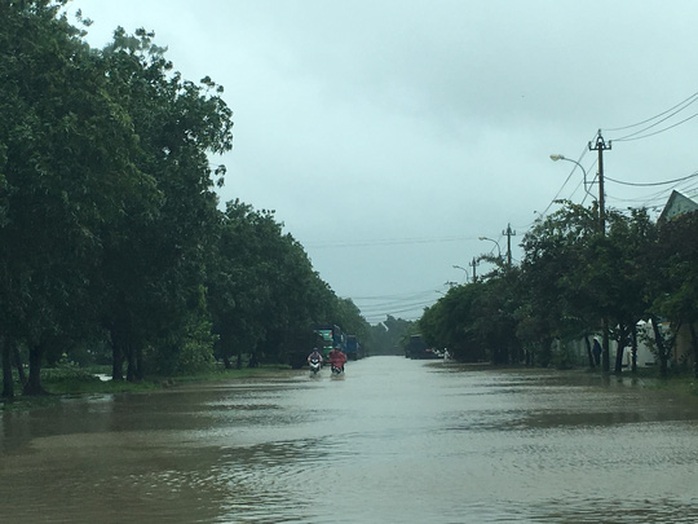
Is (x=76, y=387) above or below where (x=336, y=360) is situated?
below

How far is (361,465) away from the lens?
15.1 m

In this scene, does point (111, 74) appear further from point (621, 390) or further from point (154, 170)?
point (621, 390)

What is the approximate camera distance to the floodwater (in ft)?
36.8

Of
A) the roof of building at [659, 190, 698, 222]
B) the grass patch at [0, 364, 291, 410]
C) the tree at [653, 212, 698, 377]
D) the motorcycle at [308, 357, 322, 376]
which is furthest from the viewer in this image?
the motorcycle at [308, 357, 322, 376]

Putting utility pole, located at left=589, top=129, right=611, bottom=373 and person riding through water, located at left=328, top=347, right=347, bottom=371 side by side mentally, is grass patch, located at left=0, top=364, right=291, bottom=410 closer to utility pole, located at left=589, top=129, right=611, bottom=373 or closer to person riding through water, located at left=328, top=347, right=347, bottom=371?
person riding through water, located at left=328, top=347, right=347, bottom=371

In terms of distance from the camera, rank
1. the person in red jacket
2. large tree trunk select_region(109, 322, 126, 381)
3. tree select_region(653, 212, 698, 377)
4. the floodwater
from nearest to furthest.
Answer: the floodwater
tree select_region(653, 212, 698, 377)
large tree trunk select_region(109, 322, 126, 381)
the person in red jacket

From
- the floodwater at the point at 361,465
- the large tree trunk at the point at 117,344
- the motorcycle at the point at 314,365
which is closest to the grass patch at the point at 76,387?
the large tree trunk at the point at 117,344

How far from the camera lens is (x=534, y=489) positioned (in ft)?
40.7

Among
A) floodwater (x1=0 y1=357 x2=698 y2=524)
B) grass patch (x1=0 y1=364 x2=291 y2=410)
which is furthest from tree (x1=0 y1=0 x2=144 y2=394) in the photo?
floodwater (x1=0 y1=357 x2=698 y2=524)

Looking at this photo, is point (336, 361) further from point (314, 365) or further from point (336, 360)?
point (314, 365)

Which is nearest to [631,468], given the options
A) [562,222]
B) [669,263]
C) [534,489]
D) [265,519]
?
[534,489]

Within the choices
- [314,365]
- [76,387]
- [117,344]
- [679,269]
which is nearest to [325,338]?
[314,365]

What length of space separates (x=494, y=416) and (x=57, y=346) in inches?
964

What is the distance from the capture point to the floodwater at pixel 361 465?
11219 mm
